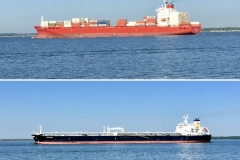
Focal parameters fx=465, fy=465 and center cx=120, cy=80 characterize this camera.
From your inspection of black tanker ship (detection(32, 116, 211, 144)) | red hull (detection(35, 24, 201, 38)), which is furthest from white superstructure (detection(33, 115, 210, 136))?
red hull (detection(35, 24, 201, 38))

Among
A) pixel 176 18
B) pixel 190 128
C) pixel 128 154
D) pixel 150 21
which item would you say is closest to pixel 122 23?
pixel 150 21

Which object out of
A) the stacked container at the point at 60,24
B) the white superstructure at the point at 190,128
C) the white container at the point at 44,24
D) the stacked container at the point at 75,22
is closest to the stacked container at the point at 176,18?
the stacked container at the point at 75,22

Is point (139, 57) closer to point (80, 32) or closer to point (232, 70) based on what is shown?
point (232, 70)

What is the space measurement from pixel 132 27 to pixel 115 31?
304 cm

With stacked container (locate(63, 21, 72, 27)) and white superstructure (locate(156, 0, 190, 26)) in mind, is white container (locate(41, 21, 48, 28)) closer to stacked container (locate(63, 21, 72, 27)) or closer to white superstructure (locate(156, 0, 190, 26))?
stacked container (locate(63, 21, 72, 27))

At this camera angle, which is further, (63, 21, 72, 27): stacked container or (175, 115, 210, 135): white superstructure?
(63, 21, 72, 27): stacked container

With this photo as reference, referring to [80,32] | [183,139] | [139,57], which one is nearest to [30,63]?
[139,57]

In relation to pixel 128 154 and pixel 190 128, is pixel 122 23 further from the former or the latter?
pixel 128 154

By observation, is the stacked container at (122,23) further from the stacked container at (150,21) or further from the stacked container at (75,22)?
the stacked container at (75,22)

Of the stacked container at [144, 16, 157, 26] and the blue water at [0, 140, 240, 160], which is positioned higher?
the stacked container at [144, 16, 157, 26]

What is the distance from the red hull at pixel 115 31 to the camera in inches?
3049

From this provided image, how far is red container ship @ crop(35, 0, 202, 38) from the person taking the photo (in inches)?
3059

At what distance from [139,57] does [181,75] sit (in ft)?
32.0

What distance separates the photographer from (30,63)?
33.8 m
